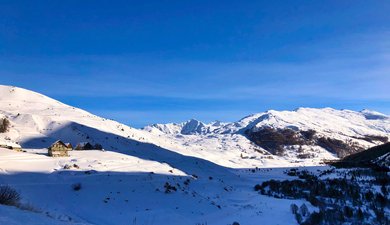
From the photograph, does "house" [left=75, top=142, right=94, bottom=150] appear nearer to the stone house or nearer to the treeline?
the stone house

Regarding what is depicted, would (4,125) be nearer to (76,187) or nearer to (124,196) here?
(76,187)

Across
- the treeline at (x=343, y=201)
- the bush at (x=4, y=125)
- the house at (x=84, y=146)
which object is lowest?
the treeline at (x=343, y=201)

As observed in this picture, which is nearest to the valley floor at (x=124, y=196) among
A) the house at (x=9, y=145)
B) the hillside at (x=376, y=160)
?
the house at (x=9, y=145)

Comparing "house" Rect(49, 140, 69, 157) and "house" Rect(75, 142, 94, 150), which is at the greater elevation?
"house" Rect(75, 142, 94, 150)

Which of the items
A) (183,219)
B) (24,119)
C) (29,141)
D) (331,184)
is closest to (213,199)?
(183,219)

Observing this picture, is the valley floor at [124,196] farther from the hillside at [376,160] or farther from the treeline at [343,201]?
the hillside at [376,160]

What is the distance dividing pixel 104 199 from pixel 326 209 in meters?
17.1

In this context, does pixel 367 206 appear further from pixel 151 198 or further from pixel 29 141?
pixel 29 141

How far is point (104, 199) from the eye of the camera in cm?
2895

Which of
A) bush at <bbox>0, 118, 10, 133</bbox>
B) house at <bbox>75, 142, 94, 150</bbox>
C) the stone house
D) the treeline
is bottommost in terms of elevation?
the treeline

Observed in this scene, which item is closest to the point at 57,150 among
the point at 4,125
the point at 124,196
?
the point at 4,125

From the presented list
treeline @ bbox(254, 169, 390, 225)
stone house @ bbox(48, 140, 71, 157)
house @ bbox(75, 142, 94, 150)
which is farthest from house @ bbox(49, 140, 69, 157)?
treeline @ bbox(254, 169, 390, 225)

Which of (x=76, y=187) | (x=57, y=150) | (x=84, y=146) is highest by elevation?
(x=84, y=146)

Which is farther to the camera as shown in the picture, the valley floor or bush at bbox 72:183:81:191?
bush at bbox 72:183:81:191
